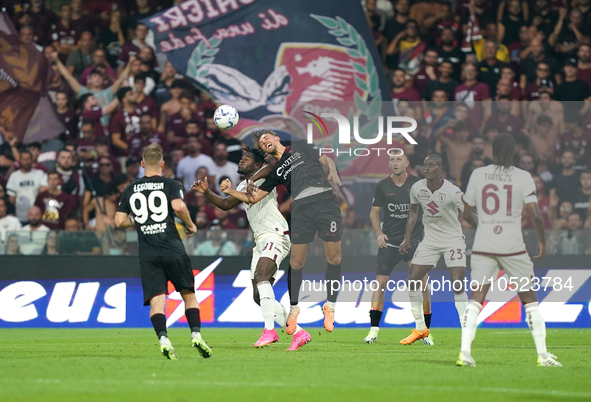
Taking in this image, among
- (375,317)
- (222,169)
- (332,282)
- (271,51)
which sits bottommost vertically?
(375,317)

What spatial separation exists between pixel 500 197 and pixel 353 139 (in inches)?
223

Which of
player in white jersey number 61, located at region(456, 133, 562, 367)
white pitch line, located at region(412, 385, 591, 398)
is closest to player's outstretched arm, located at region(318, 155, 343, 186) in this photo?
player in white jersey number 61, located at region(456, 133, 562, 367)

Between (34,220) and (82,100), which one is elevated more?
(82,100)

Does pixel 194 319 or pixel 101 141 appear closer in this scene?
pixel 194 319

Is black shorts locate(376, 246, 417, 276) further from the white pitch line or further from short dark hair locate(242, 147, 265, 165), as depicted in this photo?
the white pitch line

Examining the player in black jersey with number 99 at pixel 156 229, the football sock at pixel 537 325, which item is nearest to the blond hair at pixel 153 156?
the player in black jersey with number 99 at pixel 156 229

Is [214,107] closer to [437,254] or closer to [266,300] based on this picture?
[437,254]

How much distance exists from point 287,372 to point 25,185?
32.9 feet

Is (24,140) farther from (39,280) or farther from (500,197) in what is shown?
(500,197)

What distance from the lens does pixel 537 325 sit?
826 cm

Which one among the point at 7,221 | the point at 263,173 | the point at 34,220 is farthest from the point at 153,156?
the point at 7,221

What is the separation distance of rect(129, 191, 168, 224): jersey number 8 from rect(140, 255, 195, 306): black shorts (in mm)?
428

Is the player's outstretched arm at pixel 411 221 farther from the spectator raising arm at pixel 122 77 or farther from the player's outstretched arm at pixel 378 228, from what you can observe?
the spectator raising arm at pixel 122 77

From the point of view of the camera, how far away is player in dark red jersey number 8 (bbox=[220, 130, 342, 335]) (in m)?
10.6
